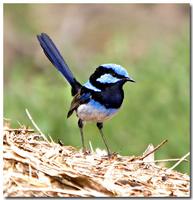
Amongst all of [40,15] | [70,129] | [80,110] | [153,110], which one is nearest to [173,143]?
[153,110]

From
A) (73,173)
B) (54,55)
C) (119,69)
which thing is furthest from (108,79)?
(73,173)

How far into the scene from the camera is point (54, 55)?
5871 millimetres

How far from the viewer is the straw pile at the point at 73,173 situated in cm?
387

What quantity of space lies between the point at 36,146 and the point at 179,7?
26.7 ft

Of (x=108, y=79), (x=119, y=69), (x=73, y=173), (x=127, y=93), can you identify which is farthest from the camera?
(x=127, y=93)

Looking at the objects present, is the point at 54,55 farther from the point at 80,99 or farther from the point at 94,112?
the point at 94,112

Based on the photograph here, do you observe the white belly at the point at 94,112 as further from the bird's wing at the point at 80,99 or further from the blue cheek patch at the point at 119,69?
the blue cheek patch at the point at 119,69

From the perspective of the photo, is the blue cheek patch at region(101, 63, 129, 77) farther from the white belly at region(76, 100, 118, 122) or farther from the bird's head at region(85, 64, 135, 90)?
the white belly at region(76, 100, 118, 122)

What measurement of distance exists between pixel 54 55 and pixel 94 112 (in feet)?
2.65

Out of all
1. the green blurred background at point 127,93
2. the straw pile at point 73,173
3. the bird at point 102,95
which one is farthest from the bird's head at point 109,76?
the green blurred background at point 127,93

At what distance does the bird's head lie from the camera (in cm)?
504

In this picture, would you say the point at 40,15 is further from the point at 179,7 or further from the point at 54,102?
the point at 54,102

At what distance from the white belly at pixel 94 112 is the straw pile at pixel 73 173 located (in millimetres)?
486

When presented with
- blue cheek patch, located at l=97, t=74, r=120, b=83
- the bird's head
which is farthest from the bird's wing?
blue cheek patch, located at l=97, t=74, r=120, b=83
